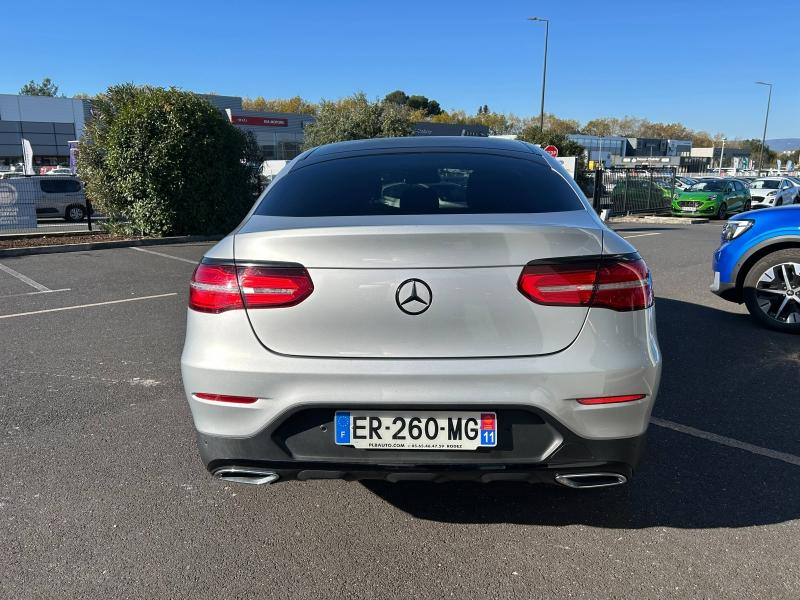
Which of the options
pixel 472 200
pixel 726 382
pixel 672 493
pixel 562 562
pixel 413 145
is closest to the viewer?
pixel 562 562

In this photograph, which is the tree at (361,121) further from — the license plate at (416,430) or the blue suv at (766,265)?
the license plate at (416,430)

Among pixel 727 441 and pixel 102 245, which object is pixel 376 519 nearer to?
pixel 727 441

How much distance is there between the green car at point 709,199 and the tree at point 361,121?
1190 cm

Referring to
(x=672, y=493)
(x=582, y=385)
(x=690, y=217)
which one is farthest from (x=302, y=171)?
(x=690, y=217)

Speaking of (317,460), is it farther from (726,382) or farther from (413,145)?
(726,382)

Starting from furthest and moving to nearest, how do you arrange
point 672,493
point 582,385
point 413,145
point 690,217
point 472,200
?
point 690,217 < point 413,145 < point 672,493 < point 472,200 < point 582,385

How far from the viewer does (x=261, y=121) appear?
178 feet

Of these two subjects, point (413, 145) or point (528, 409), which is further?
point (413, 145)

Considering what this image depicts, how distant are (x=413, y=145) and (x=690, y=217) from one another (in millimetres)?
23696

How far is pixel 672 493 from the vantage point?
3.02 meters

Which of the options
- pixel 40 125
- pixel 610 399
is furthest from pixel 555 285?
pixel 40 125

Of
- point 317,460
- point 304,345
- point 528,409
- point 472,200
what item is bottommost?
point 317,460

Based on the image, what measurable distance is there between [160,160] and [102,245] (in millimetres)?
2487

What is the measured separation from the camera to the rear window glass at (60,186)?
21.1m
